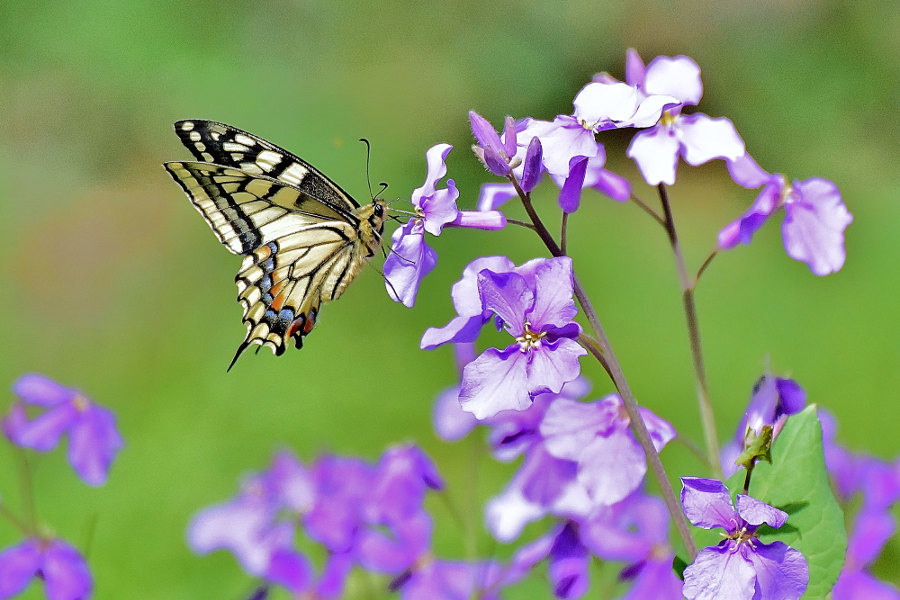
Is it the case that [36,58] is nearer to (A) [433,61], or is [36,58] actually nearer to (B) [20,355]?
(A) [433,61]

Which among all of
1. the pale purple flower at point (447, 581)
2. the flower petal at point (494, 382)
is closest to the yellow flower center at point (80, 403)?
the pale purple flower at point (447, 581)

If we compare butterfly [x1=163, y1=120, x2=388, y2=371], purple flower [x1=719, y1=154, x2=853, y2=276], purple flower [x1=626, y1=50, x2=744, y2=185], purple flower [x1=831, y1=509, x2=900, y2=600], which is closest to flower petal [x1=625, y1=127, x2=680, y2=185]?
purple flower [x1=626, y1=50, x2=744, y2=185]

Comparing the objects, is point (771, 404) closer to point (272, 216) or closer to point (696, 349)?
point (696, 349)

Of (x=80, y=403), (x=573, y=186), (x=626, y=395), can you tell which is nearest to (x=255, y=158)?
(x=80, y=403)

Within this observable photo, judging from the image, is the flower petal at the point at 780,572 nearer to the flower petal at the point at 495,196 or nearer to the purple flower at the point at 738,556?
the purple flower at the point at 738,556

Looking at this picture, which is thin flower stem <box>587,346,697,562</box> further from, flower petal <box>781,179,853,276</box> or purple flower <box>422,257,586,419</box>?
flower petal <box>781,179,853,276</box>

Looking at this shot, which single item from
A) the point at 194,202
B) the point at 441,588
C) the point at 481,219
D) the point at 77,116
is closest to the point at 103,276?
the point at 77,116
